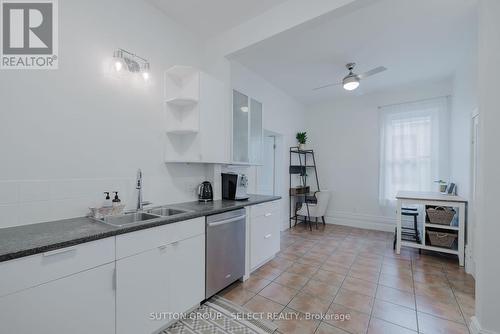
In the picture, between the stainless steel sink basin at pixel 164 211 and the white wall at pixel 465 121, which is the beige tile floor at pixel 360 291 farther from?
the stainless steel sink basin at pixel 164 211

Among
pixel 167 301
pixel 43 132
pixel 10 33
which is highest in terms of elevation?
pixel 10 33

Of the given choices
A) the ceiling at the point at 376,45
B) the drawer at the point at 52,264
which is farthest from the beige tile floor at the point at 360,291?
the ceiling at the point at 376,45

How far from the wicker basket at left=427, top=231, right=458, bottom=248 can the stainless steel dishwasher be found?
9.13ft

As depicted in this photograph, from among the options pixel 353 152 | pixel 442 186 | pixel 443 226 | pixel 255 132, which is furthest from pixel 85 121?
pixel 442 186

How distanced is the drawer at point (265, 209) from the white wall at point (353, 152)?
264 cm

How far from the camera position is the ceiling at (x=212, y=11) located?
2207 mm

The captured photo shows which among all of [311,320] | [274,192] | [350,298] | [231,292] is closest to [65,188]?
[231,292]

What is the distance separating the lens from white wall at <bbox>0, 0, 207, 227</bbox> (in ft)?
4.81

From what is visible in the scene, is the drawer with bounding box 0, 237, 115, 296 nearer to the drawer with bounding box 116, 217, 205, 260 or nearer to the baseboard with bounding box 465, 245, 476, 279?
the drawer with bounding box 116, 217, 205, 260

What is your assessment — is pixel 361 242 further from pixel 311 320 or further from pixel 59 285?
pixel 59 285

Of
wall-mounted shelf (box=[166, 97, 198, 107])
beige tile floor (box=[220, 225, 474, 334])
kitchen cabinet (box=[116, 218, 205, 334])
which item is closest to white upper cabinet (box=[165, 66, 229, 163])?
wall-mounted shelf (box=[166, 97, 198, 107])

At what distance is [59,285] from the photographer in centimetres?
115

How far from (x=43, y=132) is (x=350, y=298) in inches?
117

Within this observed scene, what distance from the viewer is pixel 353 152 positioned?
4891mm
